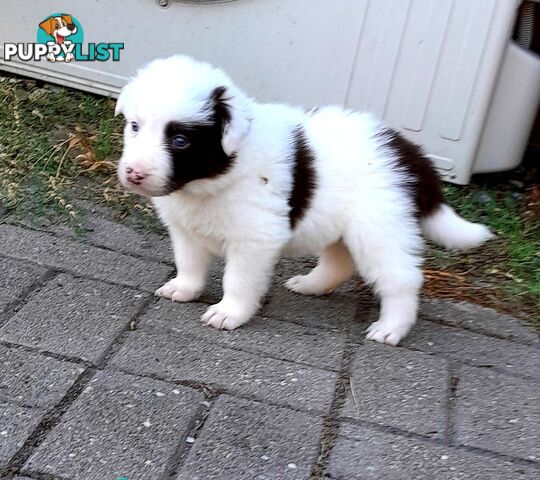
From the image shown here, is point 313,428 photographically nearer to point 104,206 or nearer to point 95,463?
point 95,463

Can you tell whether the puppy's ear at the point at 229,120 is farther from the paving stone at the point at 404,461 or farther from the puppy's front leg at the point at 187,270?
the paving stone at the point at 404,461

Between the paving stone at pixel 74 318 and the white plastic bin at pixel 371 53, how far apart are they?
6.24 ft

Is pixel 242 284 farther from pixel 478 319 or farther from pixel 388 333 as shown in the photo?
pixel 478 319

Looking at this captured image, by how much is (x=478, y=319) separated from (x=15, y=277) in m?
1.94

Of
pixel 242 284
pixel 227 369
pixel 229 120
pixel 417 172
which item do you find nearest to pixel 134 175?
pixel 229 120

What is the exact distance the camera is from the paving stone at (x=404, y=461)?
270cm

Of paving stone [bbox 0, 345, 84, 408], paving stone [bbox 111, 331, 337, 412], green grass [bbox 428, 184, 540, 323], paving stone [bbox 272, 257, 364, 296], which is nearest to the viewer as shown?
paving stone [bbox 0, 345, 84, 408]

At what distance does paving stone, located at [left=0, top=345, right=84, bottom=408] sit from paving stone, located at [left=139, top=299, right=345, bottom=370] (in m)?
0.45

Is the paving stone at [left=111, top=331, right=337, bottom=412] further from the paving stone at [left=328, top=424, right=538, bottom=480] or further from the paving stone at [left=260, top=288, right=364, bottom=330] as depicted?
the paving stone at [left=260, top=288, right=364, bottom=330]

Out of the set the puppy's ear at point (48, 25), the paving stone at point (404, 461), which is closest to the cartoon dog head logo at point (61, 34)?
the puppy's ear at point (48, 25)

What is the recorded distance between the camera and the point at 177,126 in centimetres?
295

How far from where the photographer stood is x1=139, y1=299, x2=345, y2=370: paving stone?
10.8 feet

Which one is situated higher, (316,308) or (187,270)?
(187,270)

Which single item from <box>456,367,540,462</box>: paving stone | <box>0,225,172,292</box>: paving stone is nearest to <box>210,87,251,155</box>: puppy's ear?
<box>0,225,172,292</box>: paving stone
